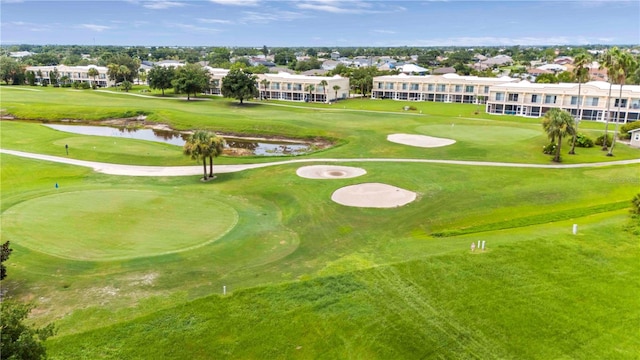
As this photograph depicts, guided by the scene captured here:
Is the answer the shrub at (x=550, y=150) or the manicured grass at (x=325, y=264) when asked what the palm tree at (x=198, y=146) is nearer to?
the manicured grass at (x=325, y=264)

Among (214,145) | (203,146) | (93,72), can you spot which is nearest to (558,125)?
(214,145)

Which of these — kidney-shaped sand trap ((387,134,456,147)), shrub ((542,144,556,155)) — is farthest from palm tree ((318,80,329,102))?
shrub ((542,144,556,155))

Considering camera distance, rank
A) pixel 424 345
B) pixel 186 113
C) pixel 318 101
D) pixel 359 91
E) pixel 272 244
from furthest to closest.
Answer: pixel 359 91 → pixel 318 101 → pixel 186 113 → pixel 272 244 → pixel 424 345

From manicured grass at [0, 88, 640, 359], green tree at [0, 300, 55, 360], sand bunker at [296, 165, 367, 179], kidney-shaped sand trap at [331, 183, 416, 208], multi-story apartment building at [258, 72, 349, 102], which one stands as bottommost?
manicured grass at [0, 88, 640, 359]

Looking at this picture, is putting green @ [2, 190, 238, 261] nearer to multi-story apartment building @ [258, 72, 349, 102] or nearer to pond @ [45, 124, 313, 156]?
pond @ [45, 124, 313, 156]

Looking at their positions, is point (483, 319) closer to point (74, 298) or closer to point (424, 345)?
point (424, 345)

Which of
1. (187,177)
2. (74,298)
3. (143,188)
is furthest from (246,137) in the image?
(74,298)
